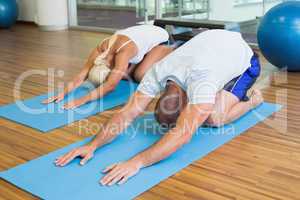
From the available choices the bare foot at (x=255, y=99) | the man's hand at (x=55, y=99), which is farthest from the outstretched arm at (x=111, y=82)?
the bare foot at (x=255, y=99)

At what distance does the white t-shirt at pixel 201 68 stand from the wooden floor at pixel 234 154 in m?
0.39

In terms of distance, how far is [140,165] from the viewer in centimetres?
214

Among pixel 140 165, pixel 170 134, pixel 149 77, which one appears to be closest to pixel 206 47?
pixel 149 77

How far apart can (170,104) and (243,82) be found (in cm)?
57

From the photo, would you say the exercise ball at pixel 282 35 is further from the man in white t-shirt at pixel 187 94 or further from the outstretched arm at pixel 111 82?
the outstretched arm at pixel 111 82

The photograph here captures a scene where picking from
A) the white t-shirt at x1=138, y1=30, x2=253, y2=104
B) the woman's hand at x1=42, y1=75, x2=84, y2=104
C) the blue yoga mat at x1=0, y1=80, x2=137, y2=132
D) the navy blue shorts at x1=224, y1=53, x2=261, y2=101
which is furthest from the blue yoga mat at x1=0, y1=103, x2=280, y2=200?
the woman's hand at x1=42, y1=75, x2=84, y2=104

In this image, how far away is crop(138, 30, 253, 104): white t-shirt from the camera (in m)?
2.24

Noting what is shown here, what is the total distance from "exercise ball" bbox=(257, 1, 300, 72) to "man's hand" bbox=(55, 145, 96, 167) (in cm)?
230

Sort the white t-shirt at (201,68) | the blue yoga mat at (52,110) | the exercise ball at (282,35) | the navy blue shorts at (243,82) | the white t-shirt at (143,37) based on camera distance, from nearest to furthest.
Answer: the white t-shirt at (201,68) < the navy blue shorts at (243,82) < the blue yoga mat at (52,110) < the white t-shirt at (143,37) < the exercise ball at (282,35)

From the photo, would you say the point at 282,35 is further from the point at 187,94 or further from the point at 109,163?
the point at 109,163

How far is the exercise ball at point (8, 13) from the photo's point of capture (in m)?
7.04

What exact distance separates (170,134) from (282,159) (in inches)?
26.9

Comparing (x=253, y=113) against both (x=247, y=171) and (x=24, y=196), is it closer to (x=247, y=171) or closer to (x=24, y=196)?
(x=247, y=171)

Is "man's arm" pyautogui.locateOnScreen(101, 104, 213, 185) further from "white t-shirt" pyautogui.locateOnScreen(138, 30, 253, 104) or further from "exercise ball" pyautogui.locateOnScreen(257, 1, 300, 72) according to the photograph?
"exercise ball" pyautogui.locateOnScreen(257, 1, 300, 72)
